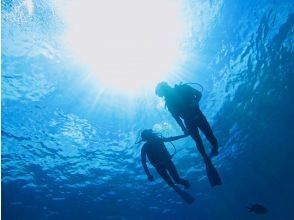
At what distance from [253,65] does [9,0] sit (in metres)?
11.6

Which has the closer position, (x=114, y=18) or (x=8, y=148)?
(x=114, y=18)

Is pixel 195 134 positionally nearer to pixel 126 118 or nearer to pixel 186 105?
pixel 186 105

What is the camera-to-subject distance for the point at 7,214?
24.2 meters

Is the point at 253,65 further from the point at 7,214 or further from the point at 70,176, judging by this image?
the point at 7,214

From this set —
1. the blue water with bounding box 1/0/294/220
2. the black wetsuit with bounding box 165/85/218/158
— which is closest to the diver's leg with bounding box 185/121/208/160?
the black wetsuit with bounding box 165/85/218/158

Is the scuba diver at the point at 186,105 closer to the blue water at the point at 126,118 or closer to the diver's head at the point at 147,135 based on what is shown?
the diver's head at the point at 147,135

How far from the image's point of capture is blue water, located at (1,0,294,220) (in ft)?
40.7

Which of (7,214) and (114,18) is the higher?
(7,214)

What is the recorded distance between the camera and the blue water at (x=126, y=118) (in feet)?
40.7

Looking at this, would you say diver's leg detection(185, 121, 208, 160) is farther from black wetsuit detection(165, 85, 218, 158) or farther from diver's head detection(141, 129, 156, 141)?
diver's head detection(141, 129, 156, 141)

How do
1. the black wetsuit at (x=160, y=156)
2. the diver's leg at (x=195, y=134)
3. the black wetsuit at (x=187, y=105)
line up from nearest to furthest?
1. the black wetsuit at (x=187, y=105)
2. the diver's leg at (x=195, y=134)
3. the black wetsuit at (x=160, y=156)

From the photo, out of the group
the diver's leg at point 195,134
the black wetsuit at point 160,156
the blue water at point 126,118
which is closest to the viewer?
the diver's leg at point 195,134

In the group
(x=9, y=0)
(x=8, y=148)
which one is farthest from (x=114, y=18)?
(x=8, y=148)

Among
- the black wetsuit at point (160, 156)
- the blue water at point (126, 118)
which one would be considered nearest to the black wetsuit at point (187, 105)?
the black wetsuit at point (160, 156)
